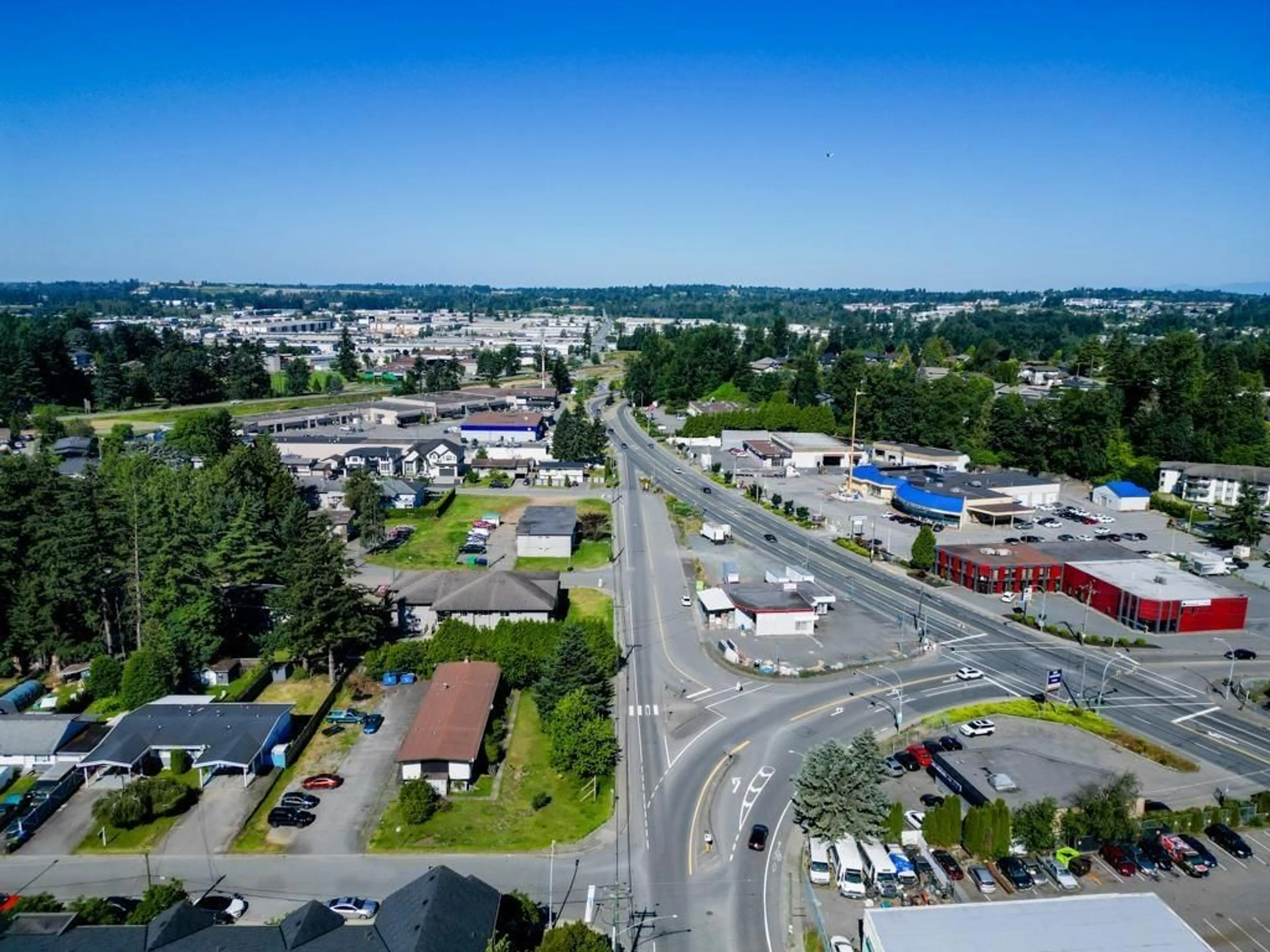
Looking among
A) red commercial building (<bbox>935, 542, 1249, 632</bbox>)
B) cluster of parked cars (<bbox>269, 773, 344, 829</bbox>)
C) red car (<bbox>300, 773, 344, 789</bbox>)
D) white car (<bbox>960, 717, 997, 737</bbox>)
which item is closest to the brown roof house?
red car (<bbox>300, 773, 344, 789</bbox>)

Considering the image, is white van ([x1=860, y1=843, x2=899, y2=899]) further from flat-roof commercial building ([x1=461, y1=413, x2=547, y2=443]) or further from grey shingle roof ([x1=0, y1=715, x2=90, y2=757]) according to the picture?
flat-roof commercial building ([x1=461, y1=413, x2=547, y2=443])

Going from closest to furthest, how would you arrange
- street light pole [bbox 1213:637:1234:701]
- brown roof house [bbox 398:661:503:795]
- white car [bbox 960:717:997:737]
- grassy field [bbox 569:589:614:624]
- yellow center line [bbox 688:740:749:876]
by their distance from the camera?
yellow center line [bbox 688:740:749:876]
brown roof house [bbox 398:661:503:795]
white car [bbox 960:717:997:737]
street light pole [bbox 1213:637:1234:701]
grassy field [bbox 569:589:614:624]

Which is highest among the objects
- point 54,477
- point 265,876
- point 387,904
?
point 54,477

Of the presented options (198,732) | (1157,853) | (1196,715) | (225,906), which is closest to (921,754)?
(1157,853)

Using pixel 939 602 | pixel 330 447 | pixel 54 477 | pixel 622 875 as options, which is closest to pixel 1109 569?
pixel 939 602

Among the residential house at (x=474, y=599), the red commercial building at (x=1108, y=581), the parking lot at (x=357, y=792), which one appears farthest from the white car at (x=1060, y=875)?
the red commercial building at (x=1108, y=581)

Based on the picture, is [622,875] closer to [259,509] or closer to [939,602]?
[939,602]
